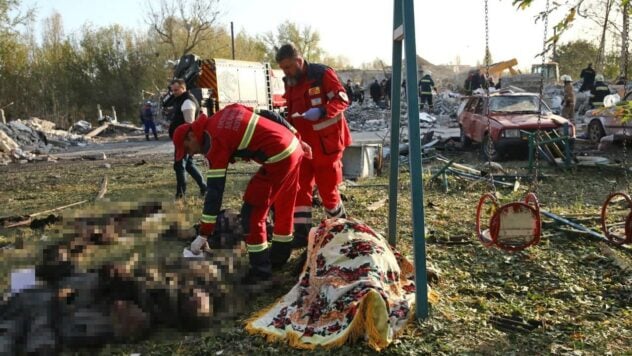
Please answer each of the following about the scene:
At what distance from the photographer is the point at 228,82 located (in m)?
19.8

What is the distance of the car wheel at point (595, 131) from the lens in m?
14.1

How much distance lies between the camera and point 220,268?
4.32m

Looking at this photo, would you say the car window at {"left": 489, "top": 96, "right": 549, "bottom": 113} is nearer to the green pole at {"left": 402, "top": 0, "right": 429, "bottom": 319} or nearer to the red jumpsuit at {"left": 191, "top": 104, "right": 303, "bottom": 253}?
the red jumpsuit at {"left": 191, "top": 104, "right": 303, "bottom": 253}

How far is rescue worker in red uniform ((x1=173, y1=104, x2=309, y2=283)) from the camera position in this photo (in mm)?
4078

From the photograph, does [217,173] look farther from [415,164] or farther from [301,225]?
[301,225]

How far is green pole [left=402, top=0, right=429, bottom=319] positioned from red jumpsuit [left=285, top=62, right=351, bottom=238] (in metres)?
1.80

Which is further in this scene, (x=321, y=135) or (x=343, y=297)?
(x=321, y=135)

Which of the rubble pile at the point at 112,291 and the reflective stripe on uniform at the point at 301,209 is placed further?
the reflective stripe on uniform at the point at 301,209

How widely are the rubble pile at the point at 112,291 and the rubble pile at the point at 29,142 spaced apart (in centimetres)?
1503

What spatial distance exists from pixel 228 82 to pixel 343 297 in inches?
671

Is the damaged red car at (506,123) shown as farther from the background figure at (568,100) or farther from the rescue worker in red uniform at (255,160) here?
the rescue worker in red uniform at (255,160)

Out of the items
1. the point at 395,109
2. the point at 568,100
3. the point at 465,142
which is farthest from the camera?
the point at 568,100

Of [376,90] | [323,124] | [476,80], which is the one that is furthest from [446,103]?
[323,124]

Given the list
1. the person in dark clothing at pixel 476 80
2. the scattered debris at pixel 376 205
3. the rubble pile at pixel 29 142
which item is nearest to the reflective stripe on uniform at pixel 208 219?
the scattered debris at pixel 376 205
